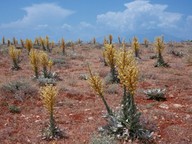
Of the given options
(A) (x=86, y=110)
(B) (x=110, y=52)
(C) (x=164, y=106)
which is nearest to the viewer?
(C) (x=164, y=106)

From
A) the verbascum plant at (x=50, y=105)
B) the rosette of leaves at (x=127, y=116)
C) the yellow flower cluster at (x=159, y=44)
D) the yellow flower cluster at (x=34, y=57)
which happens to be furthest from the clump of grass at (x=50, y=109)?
the yellow flower cluster at (x=159, y=44)

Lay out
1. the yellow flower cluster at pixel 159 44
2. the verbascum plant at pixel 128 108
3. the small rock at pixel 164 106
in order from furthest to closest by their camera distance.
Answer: the yellow flower cluster at pixel 159 44
the small rock at pixel 164 106
the verbascum plant at pixel 128 108

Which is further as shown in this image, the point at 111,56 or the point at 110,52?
the point at 111,56

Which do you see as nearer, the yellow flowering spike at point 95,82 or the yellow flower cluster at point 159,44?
the yellow flowering spike at point 95,82

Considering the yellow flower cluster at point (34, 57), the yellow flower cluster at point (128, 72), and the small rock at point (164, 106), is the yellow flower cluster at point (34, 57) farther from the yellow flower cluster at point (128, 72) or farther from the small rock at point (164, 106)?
the yellow flower cluster at point (128, 72)

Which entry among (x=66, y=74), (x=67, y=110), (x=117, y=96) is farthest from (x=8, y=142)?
(x=66, y=74)

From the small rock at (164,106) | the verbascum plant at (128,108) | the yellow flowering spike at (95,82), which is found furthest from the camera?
the small rock at (164,106)

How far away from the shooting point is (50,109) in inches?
414

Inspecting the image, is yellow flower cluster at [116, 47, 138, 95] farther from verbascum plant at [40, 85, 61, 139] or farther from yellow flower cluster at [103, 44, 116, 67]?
yellow flower cluster at [103, 44, 116, 67]

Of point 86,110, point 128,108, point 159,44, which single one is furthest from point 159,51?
point 128,108

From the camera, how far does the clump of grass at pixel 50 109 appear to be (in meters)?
10.5

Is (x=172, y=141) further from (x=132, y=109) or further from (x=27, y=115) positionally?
(x=27, y=115)

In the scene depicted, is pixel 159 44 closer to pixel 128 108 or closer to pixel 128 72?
pixel 128 108

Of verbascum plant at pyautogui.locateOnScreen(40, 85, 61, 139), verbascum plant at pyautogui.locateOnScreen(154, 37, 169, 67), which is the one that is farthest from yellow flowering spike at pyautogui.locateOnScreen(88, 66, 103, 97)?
verbascum plant at pyautogui.locateOnScreen(154, 37, 169, 67)
